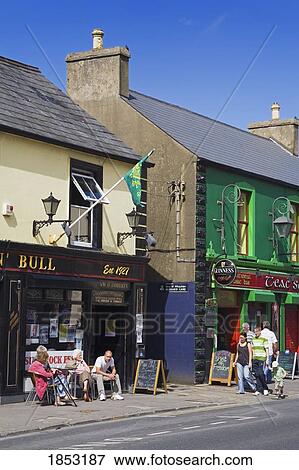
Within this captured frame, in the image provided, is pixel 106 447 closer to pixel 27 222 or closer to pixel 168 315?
pixel 27 222

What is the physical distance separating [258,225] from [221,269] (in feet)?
10.2

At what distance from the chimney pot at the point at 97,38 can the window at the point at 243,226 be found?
650 cm

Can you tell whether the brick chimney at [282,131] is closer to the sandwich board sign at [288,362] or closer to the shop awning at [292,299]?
the shop awning at [292,299]

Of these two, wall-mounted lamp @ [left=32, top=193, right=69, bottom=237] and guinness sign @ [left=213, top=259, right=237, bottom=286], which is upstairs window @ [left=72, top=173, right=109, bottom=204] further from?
guinness sign @ [left=213, top=259, right=237, bottom=286]

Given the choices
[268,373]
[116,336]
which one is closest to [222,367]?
[268,373]

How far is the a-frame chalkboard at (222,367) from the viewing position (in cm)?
2248

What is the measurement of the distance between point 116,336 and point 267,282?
689 centimetres

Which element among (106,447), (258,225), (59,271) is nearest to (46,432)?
(106,447)

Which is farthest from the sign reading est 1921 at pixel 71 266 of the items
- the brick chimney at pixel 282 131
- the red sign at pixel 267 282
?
the brick chimney at pixel 282 131

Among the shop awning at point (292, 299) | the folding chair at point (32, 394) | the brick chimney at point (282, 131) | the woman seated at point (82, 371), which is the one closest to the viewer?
the folding chair at point (32, 394)

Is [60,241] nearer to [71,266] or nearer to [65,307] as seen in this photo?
[71,266]
